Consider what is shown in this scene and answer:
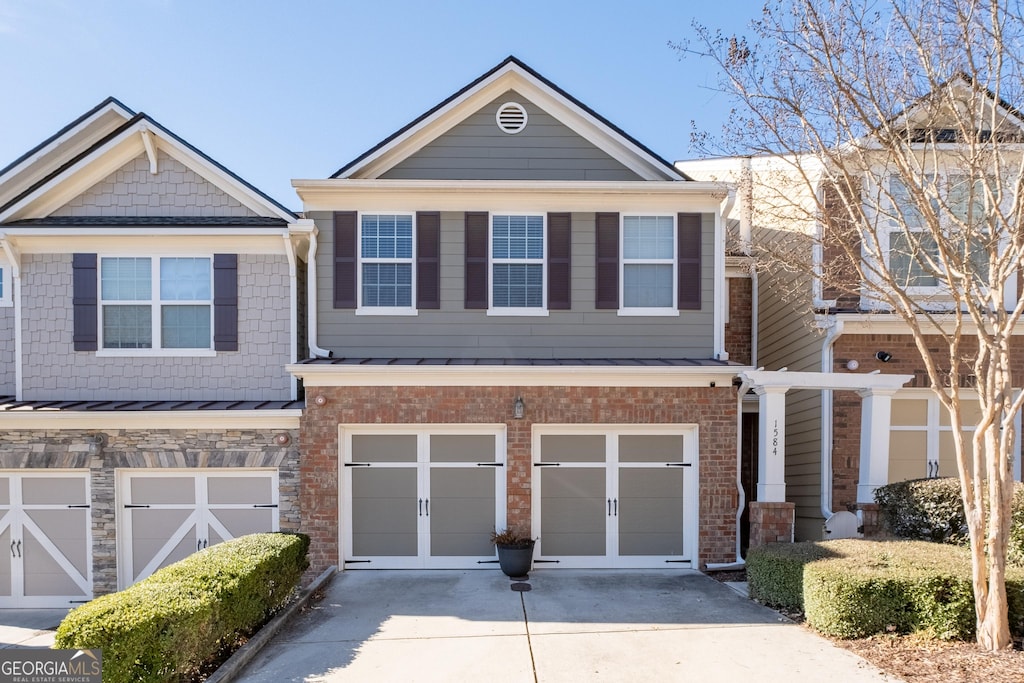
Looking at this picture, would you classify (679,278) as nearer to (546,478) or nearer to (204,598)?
(546,478)

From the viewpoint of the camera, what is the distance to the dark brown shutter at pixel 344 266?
1053cm

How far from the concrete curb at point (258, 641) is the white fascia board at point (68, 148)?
27.0 ft

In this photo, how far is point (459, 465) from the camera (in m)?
10.2

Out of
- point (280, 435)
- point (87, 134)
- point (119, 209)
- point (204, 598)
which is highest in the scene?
point (87, 134)

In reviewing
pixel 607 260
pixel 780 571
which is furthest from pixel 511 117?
pixel 780 571

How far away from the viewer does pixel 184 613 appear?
5754mm

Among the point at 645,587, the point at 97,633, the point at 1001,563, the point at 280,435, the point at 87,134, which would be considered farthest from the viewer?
the point at 87,134

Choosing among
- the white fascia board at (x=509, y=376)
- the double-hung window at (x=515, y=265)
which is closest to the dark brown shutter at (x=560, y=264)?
the double-hung window at (x=515, y=265)

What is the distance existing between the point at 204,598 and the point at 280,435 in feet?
13.4

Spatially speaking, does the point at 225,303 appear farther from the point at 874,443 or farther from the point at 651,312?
the point at 874,443

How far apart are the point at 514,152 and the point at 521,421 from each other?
425cm

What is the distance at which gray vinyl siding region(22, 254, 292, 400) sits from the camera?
10.5m

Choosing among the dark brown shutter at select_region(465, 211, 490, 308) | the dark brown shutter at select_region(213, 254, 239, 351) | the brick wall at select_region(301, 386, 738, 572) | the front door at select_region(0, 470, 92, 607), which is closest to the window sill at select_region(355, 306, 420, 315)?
the dark brown shutter at select_region(465, 211, 490, 308)

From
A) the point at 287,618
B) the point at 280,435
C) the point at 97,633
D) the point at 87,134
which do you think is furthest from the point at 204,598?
the point at 87,134
